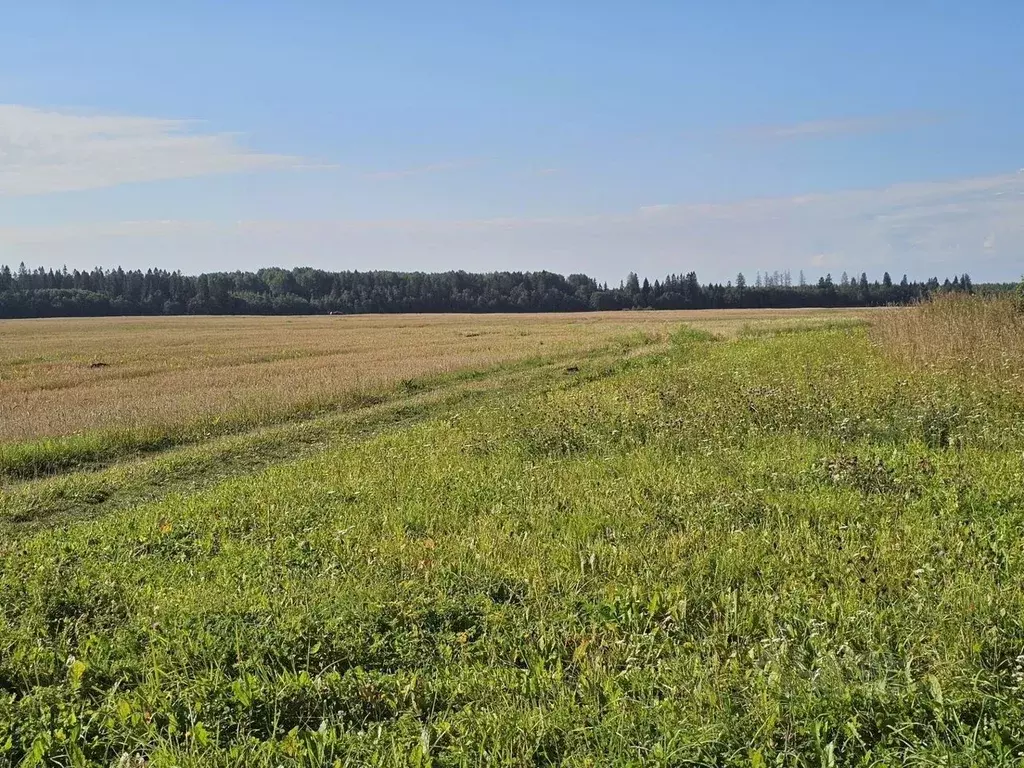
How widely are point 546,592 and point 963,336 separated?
16274mm

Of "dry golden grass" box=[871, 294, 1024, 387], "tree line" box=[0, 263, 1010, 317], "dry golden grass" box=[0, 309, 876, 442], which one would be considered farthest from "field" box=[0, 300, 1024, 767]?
"tree line" box=[0, 263, 1010, 317]

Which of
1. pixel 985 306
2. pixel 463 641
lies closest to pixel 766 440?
pixel 463 641

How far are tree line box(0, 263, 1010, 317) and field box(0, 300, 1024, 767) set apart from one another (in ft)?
401

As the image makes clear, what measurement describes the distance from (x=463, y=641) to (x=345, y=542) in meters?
2.46

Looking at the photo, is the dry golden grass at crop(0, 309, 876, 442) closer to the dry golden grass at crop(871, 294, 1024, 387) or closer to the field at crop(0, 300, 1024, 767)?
the field at crop(0, 300, 1024, 767)

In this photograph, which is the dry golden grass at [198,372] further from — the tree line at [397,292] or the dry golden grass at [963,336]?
the tree line at [397,292]

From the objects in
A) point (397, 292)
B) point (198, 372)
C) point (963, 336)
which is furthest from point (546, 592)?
point (397, 292)

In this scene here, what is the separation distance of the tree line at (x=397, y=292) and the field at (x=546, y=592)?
401 ft

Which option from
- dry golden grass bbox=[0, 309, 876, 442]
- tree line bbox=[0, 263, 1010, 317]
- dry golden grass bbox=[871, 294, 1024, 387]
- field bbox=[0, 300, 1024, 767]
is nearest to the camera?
field bbox=[0, 300, 1024, 767]

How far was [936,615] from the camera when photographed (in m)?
5.16

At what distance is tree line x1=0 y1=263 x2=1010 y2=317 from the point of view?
423 ft

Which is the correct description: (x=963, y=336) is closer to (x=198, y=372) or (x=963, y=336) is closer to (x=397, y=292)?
(x=198, y=372)

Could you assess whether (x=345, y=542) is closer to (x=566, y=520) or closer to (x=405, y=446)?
(x=566, y=520)

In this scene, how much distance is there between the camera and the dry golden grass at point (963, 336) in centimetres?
1545
